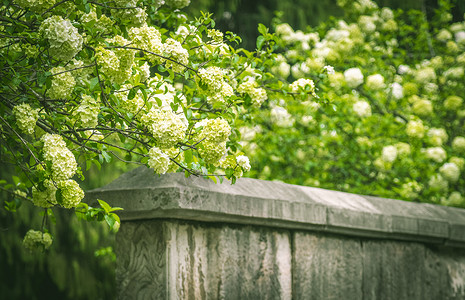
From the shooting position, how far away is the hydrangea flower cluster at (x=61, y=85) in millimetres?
1877

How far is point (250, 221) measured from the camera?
234 centimetres

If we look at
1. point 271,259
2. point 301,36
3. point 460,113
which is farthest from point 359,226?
point 301,36

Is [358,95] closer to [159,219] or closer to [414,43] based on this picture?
[414,43]

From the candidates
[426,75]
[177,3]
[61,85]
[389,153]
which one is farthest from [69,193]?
[426,75]

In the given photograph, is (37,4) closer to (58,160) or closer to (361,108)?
(58,160)

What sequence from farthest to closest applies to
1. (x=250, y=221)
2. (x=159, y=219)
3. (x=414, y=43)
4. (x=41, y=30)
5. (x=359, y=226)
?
(x=414, y=43) → (x=359, y=226) → (x=250, y=221) → (x=159, y=219) → (x=41, y=30)

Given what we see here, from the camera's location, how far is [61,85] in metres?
1.88

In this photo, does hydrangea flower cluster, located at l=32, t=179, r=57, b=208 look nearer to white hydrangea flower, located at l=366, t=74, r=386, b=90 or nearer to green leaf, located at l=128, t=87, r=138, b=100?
green leaf, located at l=128, t=87, r=138, b=100

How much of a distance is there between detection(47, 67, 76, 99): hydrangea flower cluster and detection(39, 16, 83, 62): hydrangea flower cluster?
0.11 m

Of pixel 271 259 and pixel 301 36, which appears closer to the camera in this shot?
pixel 271 259

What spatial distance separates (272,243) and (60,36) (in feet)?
4.06

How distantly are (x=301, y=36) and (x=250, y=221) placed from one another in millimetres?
2986

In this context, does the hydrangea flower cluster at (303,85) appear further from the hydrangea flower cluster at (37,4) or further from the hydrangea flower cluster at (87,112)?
the hydrangea flower cluster at (37,4)

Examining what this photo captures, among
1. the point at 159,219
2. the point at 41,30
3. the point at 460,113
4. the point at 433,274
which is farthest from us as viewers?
the point at 460,113
